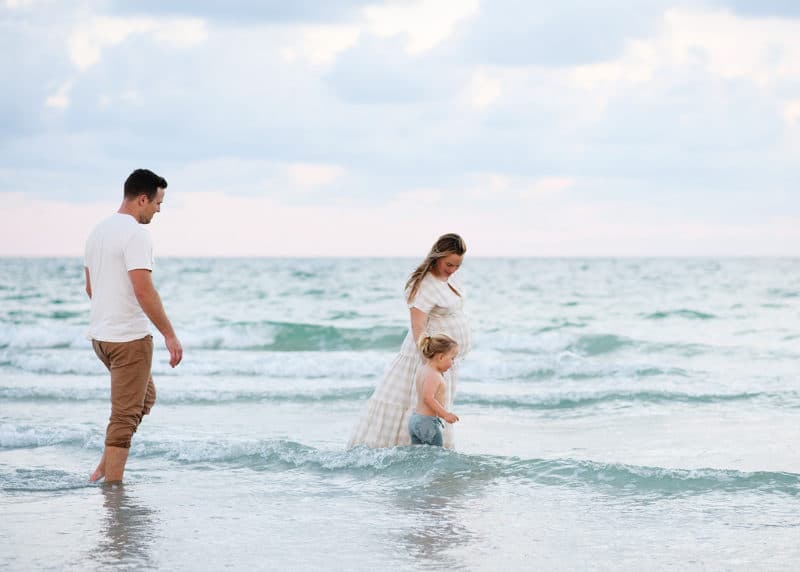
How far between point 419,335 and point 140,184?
2.09 m

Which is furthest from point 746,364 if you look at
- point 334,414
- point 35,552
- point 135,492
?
point 35,552

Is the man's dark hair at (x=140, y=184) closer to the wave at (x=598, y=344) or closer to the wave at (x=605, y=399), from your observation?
the wave at (x=605, y=399)

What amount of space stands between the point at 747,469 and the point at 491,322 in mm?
16706

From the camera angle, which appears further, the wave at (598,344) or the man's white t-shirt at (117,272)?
the wave at (598,344)

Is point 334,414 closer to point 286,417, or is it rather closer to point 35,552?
point 286,417

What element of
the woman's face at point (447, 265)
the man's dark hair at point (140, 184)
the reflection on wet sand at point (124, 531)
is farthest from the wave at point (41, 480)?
the woman's face at point (447, 265)

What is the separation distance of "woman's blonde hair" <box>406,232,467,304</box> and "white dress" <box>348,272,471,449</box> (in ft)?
0.16

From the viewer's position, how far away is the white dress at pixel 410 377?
6.51 meters

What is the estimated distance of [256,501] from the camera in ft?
19.2

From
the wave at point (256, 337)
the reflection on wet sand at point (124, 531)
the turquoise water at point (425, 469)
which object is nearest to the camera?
the reflection on wet sand at point (124, 531)

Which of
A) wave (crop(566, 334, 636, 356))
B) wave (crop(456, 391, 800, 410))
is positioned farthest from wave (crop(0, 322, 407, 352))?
wave (crop(456, 391, 800, 410))

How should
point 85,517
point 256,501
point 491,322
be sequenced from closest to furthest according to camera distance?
point 85,517, point 256,501, point 491,322

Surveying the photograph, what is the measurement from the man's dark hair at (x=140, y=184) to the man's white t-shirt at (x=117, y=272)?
6.0 inches

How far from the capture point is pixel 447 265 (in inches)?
252
